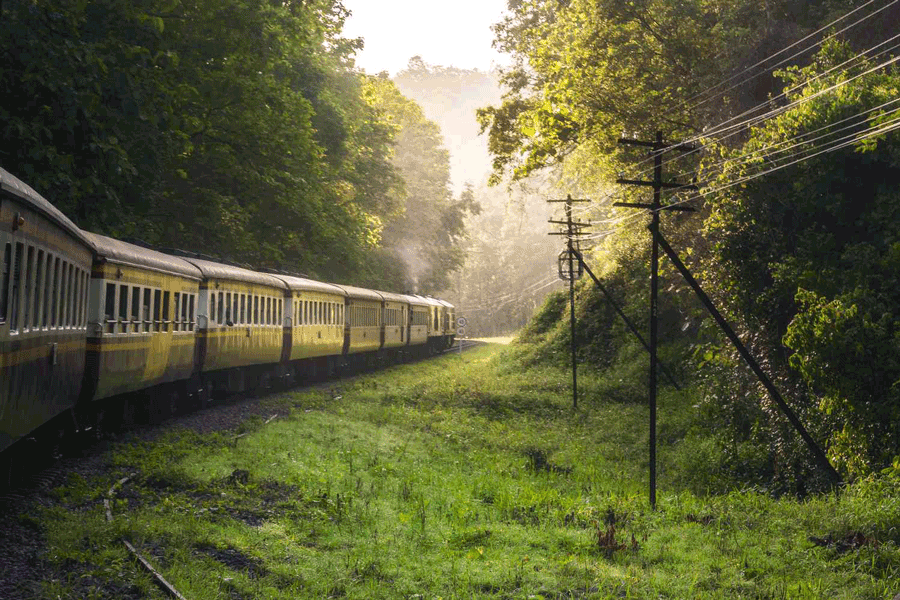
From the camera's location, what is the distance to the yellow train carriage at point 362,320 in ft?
113

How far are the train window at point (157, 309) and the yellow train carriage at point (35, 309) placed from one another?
389cm

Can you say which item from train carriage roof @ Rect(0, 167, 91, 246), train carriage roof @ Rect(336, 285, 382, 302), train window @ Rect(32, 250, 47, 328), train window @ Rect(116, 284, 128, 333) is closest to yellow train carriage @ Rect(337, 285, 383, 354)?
train carriage roof @ Rect(336, 285, 382, 302)

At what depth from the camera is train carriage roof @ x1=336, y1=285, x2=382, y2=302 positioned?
3431 cm

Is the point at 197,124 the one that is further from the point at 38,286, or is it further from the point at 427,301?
the point at 427,301

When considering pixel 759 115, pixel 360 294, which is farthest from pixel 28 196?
pixel 360 294

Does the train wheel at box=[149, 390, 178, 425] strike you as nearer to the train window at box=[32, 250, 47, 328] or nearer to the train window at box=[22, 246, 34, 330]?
the train window at box=[32, 250, 47, 328]

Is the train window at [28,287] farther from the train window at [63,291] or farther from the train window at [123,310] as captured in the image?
the train window at [123,310]

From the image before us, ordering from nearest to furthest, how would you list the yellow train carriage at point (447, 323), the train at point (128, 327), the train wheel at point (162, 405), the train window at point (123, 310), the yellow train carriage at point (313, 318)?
the train at point (128, 327), the train window at point (123, 310), the train wheel at point (162, 405), the yellow train carriage at point (313, 318), the yellow train carriage at point (447, 323)

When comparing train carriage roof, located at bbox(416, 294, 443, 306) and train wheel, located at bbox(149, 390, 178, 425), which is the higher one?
train carriage roof, located at bbox(416, 294, 443, 306)

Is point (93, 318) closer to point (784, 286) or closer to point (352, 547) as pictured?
point (352, 547)

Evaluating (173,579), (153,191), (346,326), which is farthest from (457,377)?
(173,579)

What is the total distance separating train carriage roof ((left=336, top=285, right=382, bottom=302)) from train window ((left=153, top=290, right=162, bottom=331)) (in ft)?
56.1

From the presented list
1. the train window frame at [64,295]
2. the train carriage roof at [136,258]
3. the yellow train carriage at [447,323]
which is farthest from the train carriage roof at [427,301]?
the train window frame at [64,295]

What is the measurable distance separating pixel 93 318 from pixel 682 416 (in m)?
15.1
